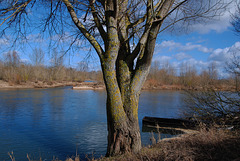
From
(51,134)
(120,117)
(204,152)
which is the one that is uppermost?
(120,117)

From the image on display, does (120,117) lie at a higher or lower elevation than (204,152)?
higher

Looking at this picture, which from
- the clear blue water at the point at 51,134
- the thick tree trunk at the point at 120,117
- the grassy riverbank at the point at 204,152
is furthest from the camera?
the clear blue water at the point at 51,134

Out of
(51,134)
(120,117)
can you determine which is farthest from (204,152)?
(51,134)

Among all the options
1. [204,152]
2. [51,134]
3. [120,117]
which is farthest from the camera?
[51,134]

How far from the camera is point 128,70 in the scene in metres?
4.71

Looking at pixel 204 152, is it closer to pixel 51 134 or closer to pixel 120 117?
pixel 120 117

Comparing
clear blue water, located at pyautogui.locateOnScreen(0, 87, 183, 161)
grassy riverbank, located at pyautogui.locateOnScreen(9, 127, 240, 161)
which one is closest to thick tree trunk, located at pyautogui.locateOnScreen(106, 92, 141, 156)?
grassy riverbank, located at pyautogui.locateOnScreen(9, 127, 240, 161)

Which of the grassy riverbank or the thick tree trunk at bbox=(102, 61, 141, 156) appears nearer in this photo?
the grassy riverbank

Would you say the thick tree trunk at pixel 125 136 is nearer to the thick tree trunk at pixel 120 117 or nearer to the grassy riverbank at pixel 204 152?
the thick tree trunk at pixel 120 117

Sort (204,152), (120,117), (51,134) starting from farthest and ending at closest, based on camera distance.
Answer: (51,134) → (120,117) → (204,152)

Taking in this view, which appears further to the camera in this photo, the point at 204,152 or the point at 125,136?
the point at 125,136

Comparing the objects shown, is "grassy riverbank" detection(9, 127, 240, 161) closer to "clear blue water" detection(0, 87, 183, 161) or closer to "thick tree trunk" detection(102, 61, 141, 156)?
"thick tree trunk" detection(102, 61, 141, 156)

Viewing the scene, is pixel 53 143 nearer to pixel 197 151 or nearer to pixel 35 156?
pixel 35 156

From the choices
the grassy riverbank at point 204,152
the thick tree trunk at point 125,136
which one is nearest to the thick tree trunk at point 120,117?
the thick tree trunk at point 125,136
